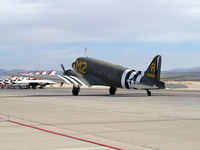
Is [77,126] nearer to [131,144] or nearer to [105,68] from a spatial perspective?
[131,144]

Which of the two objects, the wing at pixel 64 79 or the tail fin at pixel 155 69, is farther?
the wing at pixel 64 79

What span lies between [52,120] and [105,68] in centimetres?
2904

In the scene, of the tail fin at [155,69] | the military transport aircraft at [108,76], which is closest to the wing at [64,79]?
the military transport aircraft at [108,76]

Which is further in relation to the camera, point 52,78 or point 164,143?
point 52,78

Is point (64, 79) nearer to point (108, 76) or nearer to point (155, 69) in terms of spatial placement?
point (108, 76)

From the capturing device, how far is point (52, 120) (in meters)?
18.9

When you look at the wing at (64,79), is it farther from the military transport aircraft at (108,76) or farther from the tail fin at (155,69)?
the tail fin at (155,69)

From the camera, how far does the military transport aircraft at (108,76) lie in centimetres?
4266

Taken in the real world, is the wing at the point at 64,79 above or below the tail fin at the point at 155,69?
below

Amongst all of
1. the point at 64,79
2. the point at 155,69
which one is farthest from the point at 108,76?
the point at 155,69

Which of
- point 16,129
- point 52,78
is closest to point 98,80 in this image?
point 52,78

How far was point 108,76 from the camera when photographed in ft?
153

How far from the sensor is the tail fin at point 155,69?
4266 centimetres

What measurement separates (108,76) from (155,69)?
20.9 feet
